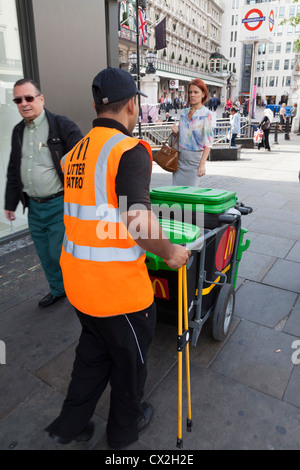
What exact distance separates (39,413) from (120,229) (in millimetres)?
1450

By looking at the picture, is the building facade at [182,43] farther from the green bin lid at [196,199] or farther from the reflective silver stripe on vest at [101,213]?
the reflective silver stripe on vest at [101,213]

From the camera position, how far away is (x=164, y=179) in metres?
9.72

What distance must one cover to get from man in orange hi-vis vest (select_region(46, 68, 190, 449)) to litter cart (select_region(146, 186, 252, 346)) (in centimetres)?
56

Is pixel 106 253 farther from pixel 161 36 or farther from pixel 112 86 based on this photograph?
pixel 161 36

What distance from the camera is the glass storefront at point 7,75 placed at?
4836 mm

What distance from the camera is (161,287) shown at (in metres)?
2.36

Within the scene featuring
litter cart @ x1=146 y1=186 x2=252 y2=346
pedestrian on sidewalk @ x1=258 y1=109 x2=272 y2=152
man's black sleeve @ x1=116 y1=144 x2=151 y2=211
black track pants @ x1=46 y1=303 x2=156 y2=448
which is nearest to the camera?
man's black sleeve @ x1=116 y1=144 x2=151 y2=211

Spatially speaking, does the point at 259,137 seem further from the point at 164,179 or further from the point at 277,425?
the point at 277,425

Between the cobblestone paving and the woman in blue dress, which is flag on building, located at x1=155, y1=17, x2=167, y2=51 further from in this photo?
the cobblestone paving

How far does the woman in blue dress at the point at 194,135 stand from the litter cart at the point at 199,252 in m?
1.40

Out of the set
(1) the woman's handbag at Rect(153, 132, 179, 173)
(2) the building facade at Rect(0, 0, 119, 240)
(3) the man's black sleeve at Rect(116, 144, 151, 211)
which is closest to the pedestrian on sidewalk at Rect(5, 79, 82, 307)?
(1) the woman's handbag at Rect(153, 132, 179, 173)

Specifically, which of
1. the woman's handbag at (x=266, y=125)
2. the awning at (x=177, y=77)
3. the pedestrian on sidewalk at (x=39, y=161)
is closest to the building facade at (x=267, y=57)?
the awning at (x=177, y=77)

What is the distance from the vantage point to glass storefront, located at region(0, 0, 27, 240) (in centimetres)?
484

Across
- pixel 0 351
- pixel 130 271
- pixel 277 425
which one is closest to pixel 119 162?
pixel 130 271
